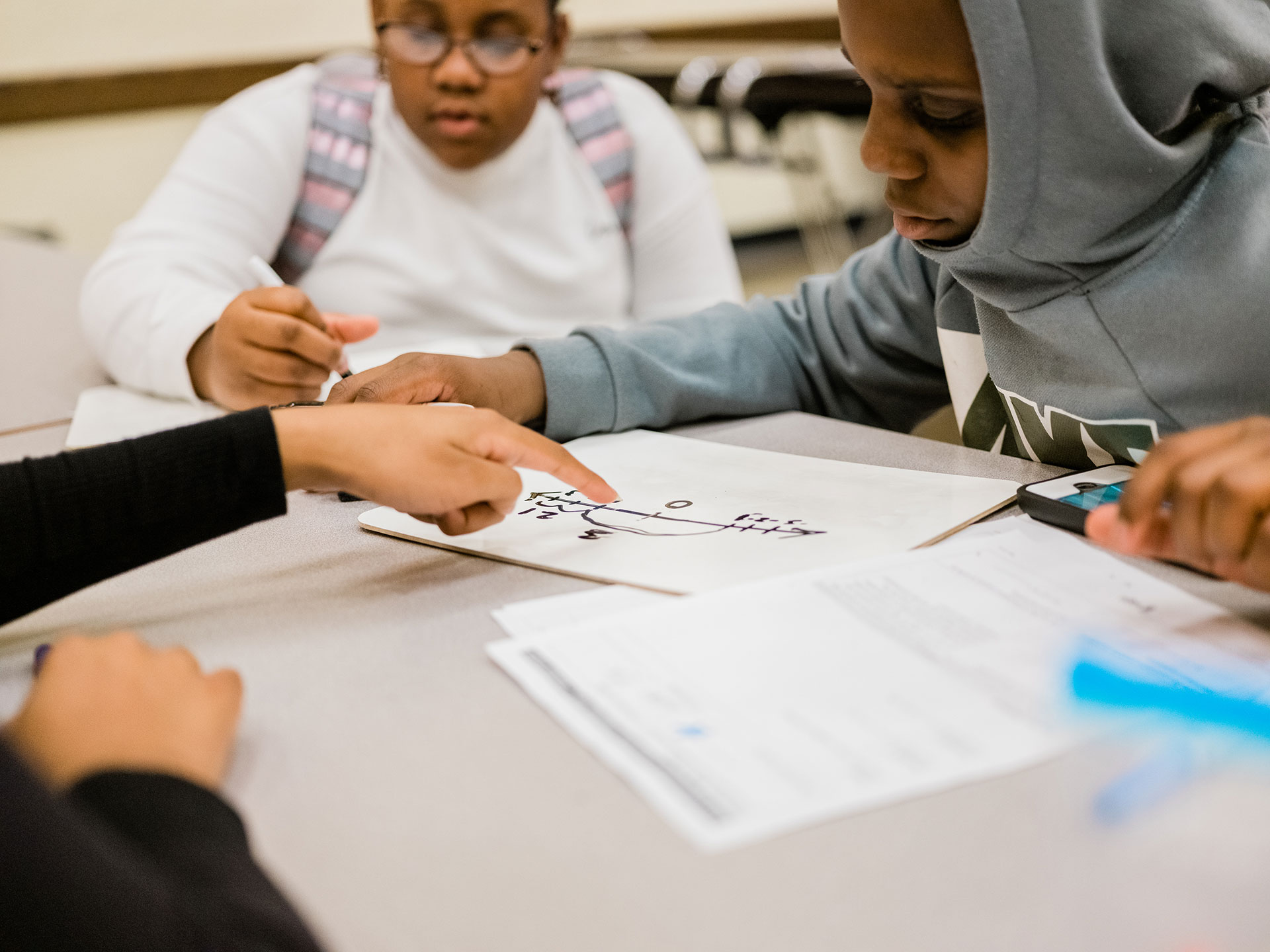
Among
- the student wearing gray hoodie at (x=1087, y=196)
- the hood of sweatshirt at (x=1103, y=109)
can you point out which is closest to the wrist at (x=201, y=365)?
the student wearing gray hoodie at (x=1087, y=196)

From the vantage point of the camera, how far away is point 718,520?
24.9 inches

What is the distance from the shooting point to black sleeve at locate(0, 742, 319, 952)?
0.30 m

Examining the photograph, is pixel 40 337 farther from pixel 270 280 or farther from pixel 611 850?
pixel 611 850

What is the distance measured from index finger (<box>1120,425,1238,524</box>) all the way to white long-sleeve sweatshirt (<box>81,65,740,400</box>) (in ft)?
2.25

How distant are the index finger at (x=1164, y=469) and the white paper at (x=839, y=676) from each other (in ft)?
0.16

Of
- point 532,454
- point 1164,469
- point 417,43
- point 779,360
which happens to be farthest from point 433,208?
point 1164,469

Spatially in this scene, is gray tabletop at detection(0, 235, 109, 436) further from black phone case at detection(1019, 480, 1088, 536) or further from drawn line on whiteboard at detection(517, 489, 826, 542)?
black phone case at detection(1019, 480, 1088, 536)

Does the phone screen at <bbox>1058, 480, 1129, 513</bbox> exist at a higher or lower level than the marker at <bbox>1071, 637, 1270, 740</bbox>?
higher

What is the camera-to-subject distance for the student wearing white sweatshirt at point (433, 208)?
112cm

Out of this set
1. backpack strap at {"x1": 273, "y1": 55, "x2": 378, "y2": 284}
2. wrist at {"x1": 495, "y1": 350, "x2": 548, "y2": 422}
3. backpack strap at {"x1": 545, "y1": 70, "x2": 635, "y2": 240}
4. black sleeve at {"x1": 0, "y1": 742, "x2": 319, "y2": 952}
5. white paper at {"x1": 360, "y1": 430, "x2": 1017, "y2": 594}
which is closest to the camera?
black sleeve at {"x1": 0, "y1": 742, "x2": 319, "y2": 952}

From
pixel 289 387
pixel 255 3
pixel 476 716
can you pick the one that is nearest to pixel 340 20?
pixel 255 3

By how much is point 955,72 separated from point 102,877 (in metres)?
0.54

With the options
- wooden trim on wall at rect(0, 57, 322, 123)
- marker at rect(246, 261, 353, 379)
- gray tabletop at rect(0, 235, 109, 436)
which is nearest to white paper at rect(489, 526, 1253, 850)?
marker at rect(246, 261, 353, 379)

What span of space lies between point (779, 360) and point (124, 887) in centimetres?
71
